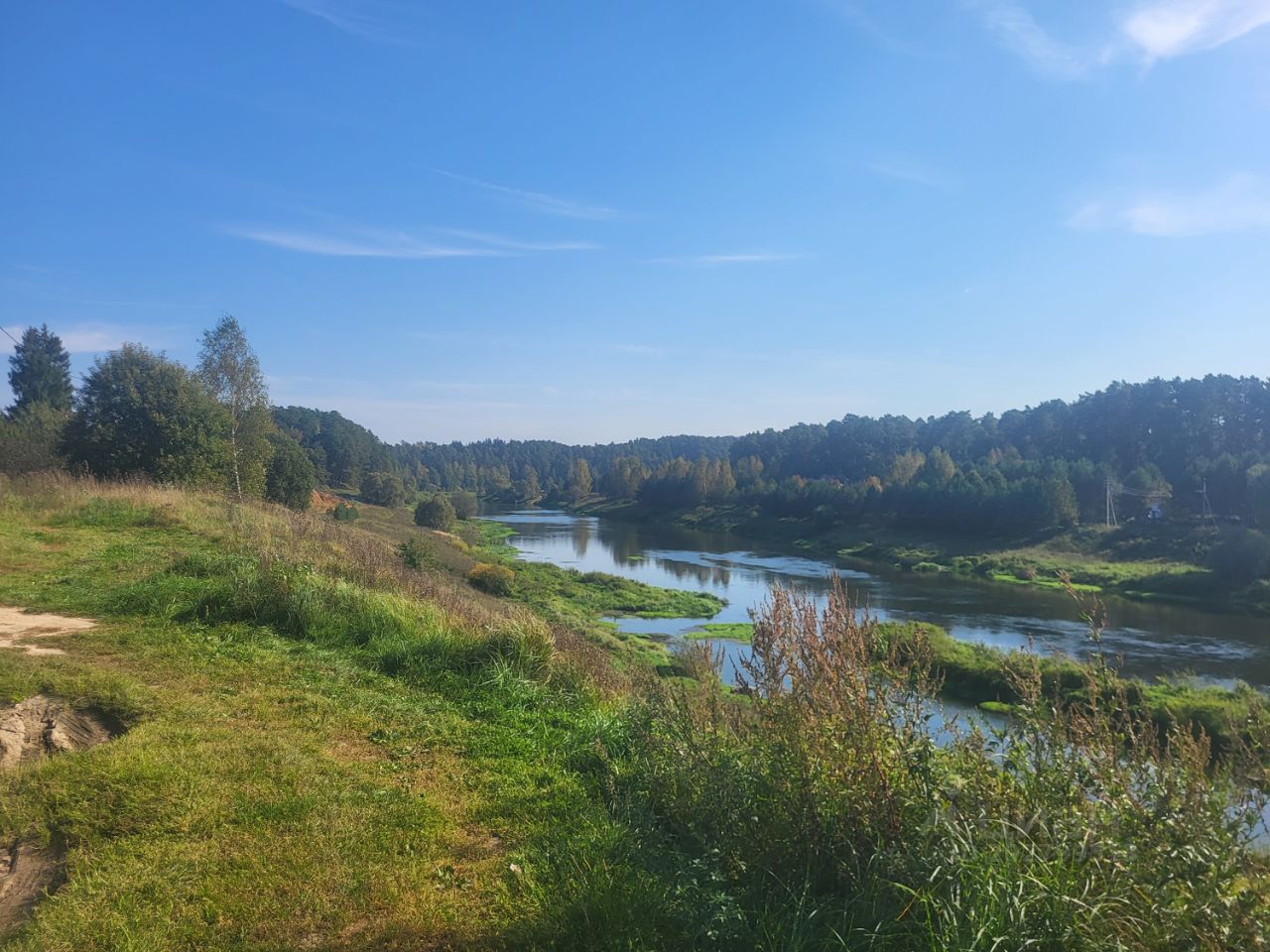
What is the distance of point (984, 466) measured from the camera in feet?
234

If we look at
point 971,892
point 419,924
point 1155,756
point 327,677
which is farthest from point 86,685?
point 1155,756

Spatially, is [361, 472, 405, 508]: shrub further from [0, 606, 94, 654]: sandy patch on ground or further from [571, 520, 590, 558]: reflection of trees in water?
[0, 606, 94, 654]: sandy patch on ground

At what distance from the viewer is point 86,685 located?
16.9 feet

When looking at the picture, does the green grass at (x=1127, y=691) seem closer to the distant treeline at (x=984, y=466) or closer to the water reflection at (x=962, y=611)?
the water reflection at (x=962, y=611)

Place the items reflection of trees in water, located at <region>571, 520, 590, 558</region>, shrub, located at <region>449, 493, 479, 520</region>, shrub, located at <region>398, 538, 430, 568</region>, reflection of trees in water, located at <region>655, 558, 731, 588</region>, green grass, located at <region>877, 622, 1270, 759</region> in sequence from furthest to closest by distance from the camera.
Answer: shrub, located at <region>449, 493, 479, 520</region>, reflection of trees in water, located at <region>571, 520, 590, 558</region>, reflection of trees in water, located at <region>655, 558, 731, 588</region>, shrub, located at <region>398, 538, 430, 568</region>, green grass, located at <region>877, 622, 1270, 759</region>

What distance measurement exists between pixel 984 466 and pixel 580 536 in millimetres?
39547

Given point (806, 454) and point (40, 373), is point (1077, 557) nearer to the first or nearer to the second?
point (806, 454)

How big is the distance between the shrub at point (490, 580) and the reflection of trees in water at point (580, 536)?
24279 mm

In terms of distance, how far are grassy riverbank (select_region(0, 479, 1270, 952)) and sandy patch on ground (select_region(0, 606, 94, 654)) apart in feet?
0.97

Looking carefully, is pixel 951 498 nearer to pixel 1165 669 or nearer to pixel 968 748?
pixel 1165 669

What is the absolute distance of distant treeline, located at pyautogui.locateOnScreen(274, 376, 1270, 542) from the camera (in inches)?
2233

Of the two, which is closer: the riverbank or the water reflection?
the water reflection

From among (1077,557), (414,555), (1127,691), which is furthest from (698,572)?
(1127,691)

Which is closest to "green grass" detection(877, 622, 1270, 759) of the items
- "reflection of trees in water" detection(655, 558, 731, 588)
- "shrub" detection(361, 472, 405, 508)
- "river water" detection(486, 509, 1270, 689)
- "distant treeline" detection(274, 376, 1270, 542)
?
"river water" detection(486, 509, 1270, 689)
